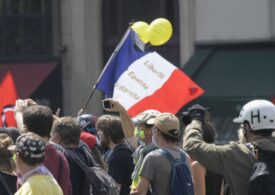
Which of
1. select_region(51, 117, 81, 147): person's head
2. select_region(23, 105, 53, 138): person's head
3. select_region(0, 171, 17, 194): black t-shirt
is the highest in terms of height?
select_region(23, 105, 53, 138): person's head

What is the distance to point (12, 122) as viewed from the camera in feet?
35.6

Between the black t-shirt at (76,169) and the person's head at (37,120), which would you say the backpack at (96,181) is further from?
the person's head at (37,120)

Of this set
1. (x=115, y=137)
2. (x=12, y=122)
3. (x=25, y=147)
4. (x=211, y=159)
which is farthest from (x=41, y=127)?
(x=12, y=122)

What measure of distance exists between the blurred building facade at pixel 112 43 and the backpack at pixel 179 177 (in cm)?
1035

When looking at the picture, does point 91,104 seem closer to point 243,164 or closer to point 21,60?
point 21,60

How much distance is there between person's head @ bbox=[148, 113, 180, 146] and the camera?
7000mm

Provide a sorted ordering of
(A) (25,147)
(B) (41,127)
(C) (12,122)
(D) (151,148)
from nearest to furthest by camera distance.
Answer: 1. (A) (25,147)
2. (B) (41,127)
3. (D) (151,148)
4. (C) (12,122)

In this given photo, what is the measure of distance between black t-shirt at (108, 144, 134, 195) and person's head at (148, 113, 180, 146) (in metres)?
1.04

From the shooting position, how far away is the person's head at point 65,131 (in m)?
7.03

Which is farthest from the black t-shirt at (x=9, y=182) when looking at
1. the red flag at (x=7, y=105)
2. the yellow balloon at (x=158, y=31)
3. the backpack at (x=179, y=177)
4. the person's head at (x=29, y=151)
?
the yellow balloon at (x=158, y=31)

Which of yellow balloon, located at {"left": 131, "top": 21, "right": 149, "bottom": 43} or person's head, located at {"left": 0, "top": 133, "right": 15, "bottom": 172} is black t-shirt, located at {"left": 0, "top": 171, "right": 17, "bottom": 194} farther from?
yellow balloon, located at {"left": 131, "top": 21, "right": 149, "bottom": 43}

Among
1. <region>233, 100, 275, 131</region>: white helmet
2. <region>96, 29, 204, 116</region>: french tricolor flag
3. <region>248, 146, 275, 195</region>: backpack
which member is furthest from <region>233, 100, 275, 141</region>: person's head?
<region>96, 29, 204, 116</region>: french tricolor flag

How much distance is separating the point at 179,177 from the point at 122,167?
123 cm

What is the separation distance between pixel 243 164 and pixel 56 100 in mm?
13711
